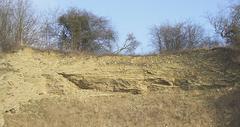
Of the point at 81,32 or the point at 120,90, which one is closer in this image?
the point at 120,90

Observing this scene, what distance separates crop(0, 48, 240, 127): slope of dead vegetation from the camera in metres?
22.6

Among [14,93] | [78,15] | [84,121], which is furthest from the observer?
[78,15]

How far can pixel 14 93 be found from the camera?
959 inches

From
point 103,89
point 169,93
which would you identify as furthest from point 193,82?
point 103,89

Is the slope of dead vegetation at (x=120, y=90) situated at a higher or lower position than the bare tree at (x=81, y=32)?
lower

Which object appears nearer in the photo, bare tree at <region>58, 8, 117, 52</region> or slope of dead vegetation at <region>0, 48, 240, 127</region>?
slope of dead vegetation at <region>0, 48, 240, 127</region>

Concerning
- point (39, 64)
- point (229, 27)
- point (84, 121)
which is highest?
point (229, 27)

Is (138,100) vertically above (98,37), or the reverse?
(98,37)

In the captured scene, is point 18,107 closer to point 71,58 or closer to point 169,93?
point 71,58

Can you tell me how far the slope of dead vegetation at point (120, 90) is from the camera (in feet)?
74.3

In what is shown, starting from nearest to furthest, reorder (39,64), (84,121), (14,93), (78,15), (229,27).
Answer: (84,121) → (14,93) → (39,64) → (229,27) → (78,15)

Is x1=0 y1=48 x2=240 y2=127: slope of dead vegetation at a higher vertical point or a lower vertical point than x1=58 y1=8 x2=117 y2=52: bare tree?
lower

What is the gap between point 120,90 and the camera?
25312mm

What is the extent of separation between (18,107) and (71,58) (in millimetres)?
4171
